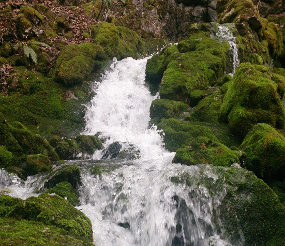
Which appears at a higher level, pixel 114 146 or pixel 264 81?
pixel 264 81

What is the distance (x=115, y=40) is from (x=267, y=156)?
1235 centimetres

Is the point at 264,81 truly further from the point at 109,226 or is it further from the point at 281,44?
the point at 281,44

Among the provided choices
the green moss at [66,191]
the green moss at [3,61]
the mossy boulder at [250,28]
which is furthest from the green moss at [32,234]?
the mossy boulder at [250,28]

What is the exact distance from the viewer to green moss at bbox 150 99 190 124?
10.4 meters

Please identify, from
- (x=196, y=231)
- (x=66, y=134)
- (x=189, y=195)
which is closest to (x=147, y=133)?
(x=66, y=134)

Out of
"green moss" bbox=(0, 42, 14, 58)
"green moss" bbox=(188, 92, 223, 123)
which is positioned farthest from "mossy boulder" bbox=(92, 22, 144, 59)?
"green moss" bbox=(188, 92, 223, 123)

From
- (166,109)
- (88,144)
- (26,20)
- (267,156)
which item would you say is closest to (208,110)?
(166,109)

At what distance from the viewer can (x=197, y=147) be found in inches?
291

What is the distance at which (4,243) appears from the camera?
3.27 meters

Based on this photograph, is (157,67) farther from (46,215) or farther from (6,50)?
(46,215)

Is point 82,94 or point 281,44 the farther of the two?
point 281,44

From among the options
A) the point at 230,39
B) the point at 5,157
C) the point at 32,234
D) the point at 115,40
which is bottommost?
the point at 5,157

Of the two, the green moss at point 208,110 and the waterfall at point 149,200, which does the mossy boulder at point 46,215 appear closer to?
the waterfall at point 149,200

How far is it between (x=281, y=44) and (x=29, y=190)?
23.6m
